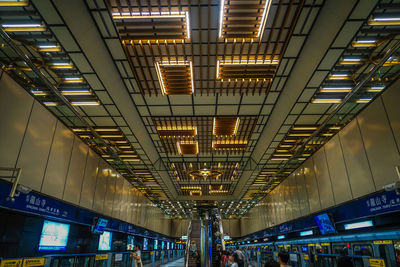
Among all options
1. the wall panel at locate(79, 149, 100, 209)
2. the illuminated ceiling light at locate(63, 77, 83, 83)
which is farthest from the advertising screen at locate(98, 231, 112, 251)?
the illuminated ceiling light at locate(63, 77, 83, 83)

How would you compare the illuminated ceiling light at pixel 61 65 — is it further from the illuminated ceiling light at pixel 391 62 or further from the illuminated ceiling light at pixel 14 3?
the illuminated ceiling light at pixel 391 62

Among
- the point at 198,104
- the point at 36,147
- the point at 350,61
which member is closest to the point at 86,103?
the point at 36,147

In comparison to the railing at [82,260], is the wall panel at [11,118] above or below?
above

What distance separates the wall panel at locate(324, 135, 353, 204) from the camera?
8664 mm

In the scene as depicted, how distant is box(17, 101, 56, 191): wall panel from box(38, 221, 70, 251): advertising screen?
6.67ft

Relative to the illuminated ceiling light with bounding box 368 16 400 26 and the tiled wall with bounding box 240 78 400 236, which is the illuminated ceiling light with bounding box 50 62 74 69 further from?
the tiled wall with bounding box 240 78 400 236

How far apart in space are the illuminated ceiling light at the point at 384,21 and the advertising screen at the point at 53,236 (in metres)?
11.1

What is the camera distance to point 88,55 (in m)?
6.47

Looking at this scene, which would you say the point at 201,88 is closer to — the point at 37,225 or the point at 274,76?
the point at 274,76

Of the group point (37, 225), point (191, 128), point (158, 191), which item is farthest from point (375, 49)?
point (158, 191)

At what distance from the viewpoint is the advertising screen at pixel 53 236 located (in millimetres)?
8180

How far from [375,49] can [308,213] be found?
816 centimetres

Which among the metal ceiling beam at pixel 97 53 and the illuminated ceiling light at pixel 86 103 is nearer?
the metal ceiling beam at pixel 97 53

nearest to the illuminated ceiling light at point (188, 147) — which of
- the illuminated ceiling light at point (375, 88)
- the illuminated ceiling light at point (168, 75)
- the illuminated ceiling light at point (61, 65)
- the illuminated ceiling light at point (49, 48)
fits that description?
the illuminated ceiling light at point (168, 75)
